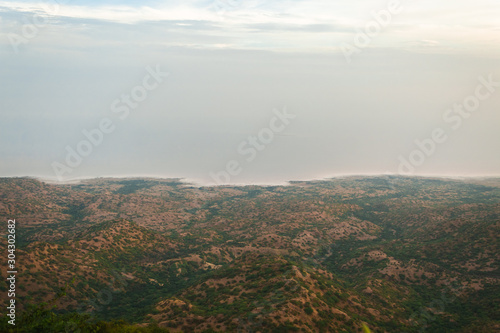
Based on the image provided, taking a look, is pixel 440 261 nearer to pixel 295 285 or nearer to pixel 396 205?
pixel 295 285

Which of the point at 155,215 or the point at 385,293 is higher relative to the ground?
the point at 155,215

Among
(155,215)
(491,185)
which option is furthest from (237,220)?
(491,185)

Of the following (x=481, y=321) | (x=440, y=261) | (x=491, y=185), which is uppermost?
(x=491, y=185)

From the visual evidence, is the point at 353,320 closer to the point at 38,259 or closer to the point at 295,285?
the point at 295,285

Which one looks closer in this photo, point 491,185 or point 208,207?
point 208,207

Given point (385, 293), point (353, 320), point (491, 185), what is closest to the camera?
point (353, 320)

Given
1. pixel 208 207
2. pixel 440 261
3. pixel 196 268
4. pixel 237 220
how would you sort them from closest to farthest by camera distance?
pixel 440 261 < pixel 196 268 < pixel 237 220 < pixel 208 207
